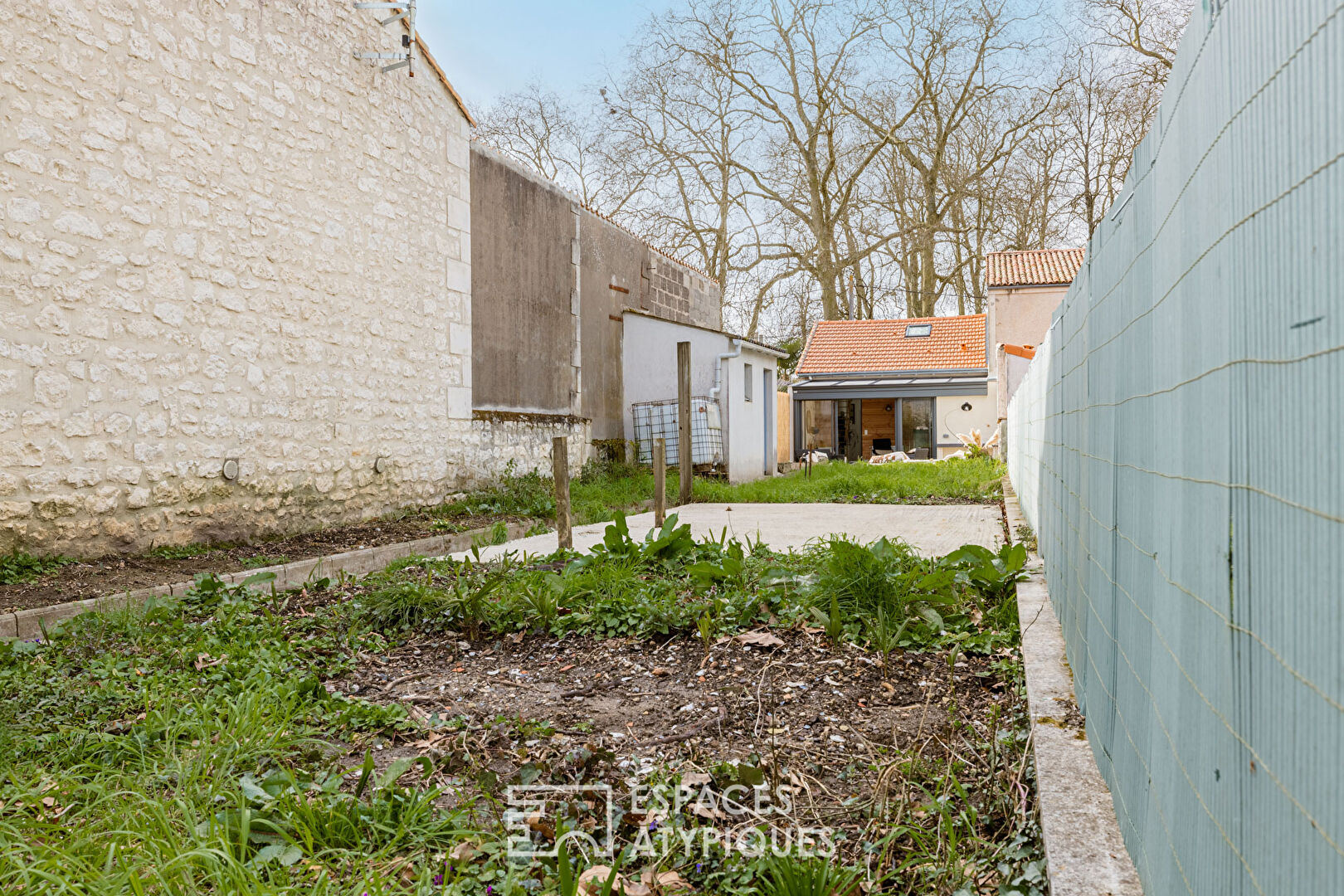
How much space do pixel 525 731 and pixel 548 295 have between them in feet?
34.1

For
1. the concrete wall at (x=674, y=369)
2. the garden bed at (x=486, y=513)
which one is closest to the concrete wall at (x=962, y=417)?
the garden bed at (x=486, y=513)

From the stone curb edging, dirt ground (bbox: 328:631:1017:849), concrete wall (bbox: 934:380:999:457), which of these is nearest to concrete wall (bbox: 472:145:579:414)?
the stone curb edging

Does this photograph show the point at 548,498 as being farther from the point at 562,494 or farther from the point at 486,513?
the point at 562,494

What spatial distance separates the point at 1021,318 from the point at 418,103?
1730 cm

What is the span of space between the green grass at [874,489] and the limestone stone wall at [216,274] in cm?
417

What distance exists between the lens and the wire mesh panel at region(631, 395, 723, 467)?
1470 cm

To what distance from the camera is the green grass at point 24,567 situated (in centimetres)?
528

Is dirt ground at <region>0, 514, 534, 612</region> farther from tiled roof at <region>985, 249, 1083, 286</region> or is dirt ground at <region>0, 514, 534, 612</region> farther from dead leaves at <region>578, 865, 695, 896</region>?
tiled roof at <region>985, 249, 1083, 286</region>

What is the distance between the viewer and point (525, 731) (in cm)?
281

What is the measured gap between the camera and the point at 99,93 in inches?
240

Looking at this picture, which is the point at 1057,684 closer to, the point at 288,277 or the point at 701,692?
the point at 701,692

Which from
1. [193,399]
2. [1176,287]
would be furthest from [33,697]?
[193,399]

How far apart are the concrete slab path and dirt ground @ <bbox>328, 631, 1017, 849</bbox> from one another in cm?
212

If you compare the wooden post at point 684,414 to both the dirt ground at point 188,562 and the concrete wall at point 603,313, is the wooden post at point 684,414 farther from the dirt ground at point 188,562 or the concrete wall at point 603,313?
the dirt ground at point 188,562
